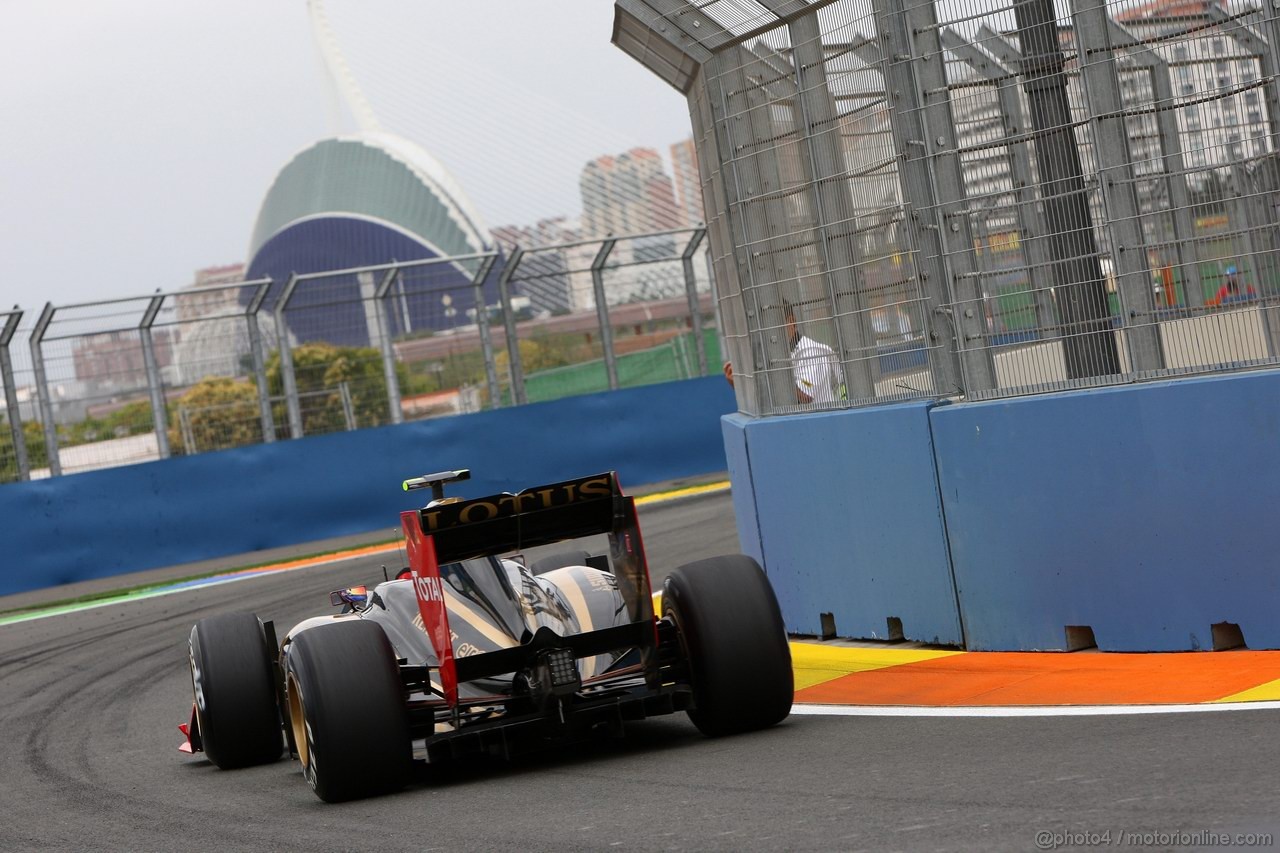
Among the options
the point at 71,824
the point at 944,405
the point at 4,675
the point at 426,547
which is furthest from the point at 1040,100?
the point at 4,675

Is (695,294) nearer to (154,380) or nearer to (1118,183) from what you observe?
(154,380)

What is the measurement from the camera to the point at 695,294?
885 inches

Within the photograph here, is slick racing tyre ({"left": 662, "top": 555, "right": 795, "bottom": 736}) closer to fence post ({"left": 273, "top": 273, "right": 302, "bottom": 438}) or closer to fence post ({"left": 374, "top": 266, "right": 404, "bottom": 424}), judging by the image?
fence post ({"left": 273, "top": 273, "right": 302, "bottom": 438})

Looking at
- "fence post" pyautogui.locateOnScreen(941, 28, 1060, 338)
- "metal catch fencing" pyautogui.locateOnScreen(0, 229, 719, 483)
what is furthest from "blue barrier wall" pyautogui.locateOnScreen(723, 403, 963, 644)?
"metal catch fencing" pyautogui.locateOnScreen(0, 229, 719, 483)

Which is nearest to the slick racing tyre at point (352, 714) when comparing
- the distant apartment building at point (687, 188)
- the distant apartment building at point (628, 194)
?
the distant apartment building at point (687, 188)

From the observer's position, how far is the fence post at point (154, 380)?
18.9 metres

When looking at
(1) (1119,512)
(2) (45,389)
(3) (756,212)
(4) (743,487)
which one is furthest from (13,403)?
(1) (1119,512)

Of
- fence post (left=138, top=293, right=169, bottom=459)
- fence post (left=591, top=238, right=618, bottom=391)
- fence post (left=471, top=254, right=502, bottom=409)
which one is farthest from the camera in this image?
fence post (left=591, top=238, right=618, bottom=391)

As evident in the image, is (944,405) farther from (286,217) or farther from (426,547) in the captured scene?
(286,217)

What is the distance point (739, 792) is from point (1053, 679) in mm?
1856

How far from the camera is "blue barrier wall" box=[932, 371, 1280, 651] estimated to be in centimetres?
620

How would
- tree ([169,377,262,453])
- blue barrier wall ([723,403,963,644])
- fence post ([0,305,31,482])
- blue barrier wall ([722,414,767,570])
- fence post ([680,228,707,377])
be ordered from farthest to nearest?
fence post ([680,228,707,377]) < tree ([169,377,262,453]) < fence post ([0,305,31,482]) < blue barrier wall ([722,414,767,570]) < blue barrier wall ([723,403,963,644])

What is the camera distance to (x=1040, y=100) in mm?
6934

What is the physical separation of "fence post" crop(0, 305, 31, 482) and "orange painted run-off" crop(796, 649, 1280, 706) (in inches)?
536
